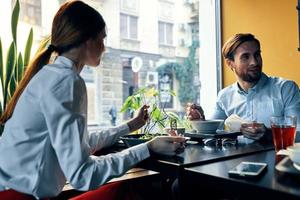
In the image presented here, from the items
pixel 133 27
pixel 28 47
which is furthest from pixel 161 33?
pixel 28 47

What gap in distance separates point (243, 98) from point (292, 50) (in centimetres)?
67

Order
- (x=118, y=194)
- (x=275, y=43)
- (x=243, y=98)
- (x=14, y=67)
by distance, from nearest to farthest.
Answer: (x=118, y=194) → (x=14, y=67) → (x=243, y=98) → (x=275, y=43)

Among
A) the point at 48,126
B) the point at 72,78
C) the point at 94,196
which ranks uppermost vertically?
the point at 72,78

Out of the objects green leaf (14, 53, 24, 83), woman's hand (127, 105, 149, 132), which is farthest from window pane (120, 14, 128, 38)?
woman's hand (127, 105, 149, 132)

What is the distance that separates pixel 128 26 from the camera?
9.23 ft

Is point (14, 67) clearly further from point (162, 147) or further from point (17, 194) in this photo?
point (162, 147)

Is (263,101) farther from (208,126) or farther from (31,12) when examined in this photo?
(31,12)

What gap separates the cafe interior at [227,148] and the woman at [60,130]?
17 centimetres

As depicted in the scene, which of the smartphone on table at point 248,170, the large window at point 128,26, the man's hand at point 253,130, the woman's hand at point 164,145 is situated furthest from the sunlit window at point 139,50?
the smartphone on table at point 248,170

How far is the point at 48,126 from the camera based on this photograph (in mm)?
1061

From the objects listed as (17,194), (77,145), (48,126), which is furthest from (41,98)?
(17,194)

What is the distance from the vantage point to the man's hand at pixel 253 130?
1512mm

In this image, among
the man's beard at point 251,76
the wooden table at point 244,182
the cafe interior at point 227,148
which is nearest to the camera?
the wooden table at point 244,182

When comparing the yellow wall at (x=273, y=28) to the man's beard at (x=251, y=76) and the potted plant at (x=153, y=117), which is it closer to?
the man's beard at (x=251, y=76)
